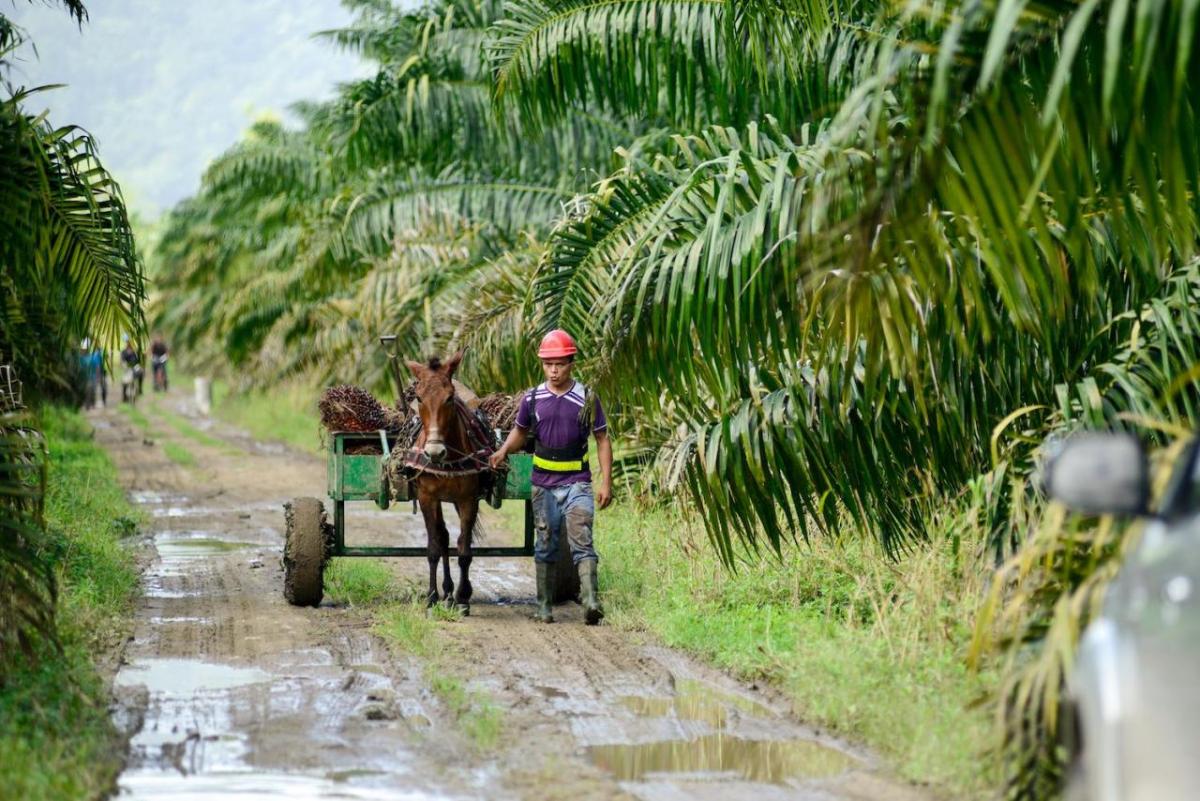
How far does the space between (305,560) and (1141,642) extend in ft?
26.8

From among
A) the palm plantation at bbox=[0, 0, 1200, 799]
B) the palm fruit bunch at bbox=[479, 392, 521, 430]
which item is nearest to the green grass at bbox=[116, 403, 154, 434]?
the palm plantation at bbox=[0, 0, 1200, 799]

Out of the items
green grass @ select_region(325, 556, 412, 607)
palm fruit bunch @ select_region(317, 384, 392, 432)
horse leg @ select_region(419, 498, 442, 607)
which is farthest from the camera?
palm fruit bunch @ select_region(317, 384, 392, 432)

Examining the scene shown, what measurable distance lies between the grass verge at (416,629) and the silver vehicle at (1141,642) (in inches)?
140

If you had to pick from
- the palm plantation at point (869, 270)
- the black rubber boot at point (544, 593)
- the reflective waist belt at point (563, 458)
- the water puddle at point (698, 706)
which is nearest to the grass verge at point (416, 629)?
the black rubber boot at point (544, 593)

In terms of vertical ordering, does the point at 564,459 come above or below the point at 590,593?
above

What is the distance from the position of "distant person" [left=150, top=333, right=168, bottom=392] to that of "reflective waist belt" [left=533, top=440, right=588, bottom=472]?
160 ft

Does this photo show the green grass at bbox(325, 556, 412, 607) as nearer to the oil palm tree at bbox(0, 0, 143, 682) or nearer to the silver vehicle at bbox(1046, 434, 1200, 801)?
the oil palm tree at bbox(0, 0, 143, 682)

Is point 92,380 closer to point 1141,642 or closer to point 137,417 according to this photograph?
point 137,417

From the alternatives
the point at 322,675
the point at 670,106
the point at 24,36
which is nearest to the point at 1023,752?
the point at 322,675

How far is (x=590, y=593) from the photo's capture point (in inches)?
436

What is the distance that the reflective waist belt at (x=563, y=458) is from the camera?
11.2 metres

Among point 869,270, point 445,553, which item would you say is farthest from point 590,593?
point 869,270

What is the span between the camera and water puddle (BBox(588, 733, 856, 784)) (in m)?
6.96

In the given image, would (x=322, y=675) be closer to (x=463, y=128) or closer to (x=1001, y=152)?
(x=1001, y=152)
